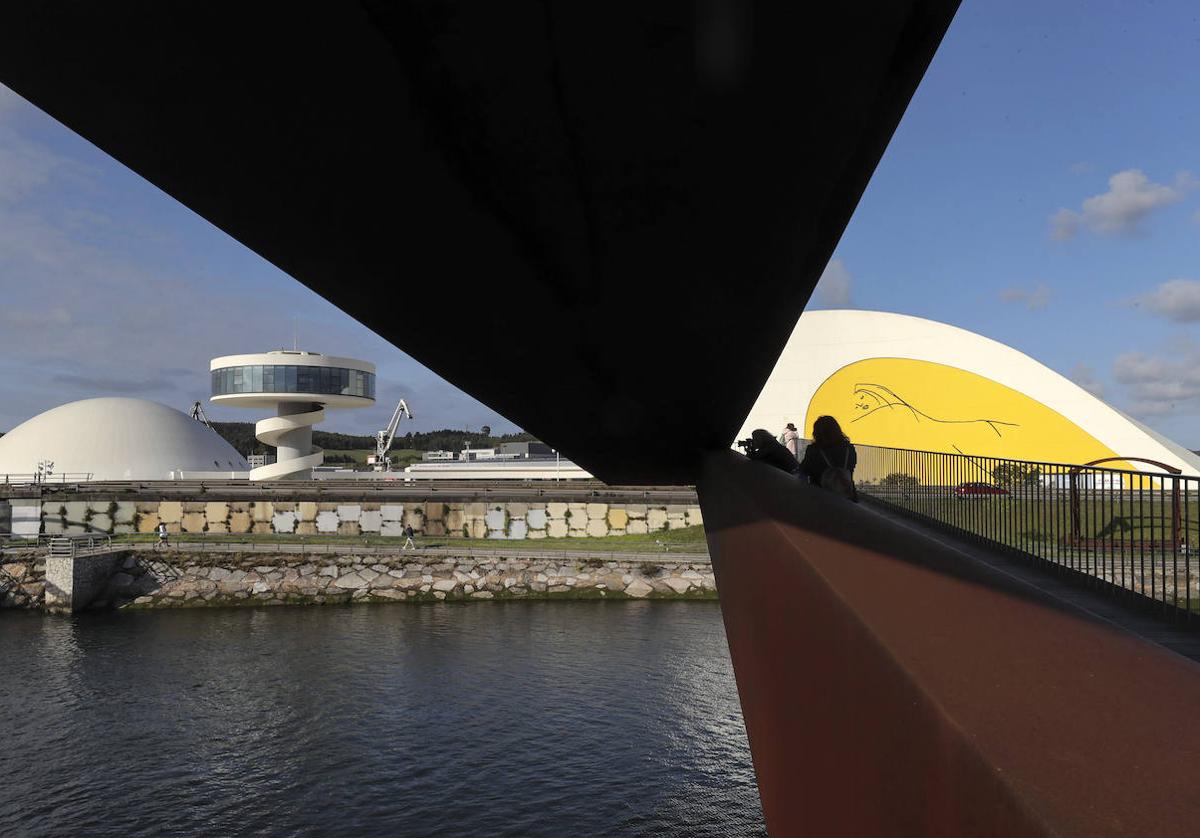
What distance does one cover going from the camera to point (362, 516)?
37.6m

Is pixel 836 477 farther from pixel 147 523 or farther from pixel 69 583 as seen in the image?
pixel 147 523

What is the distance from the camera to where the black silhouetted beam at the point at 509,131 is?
1811 mm

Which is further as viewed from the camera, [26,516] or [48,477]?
[48,477]

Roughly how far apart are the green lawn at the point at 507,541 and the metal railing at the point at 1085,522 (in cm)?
1950

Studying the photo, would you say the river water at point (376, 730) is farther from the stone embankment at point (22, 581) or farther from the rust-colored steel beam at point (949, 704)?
the rust-colored steel beam at point (949, 704)

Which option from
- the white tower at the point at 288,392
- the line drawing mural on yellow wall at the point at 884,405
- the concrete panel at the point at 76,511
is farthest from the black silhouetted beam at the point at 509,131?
the white tower at the point at 288,392

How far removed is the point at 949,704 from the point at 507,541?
35.1 metres

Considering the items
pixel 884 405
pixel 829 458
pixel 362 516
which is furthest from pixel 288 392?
pixel 829 458

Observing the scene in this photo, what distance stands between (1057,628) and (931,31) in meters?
1.44

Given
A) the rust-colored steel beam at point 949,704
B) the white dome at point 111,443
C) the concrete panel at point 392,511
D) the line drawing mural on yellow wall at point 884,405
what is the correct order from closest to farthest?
the rust-colored steel beam at point 949,704, the concrete panel at point 392,511, the line drawing mural on yellow wall at point 884,405, the white dome at point 111,443

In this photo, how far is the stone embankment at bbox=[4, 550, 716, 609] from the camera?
3080 cm

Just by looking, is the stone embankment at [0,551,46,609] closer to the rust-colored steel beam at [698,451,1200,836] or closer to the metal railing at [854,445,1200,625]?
the metal railing at [854,445,1200,625]

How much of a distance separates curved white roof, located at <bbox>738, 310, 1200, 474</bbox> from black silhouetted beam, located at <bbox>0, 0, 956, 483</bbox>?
3994 centimetres

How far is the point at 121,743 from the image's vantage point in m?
17.2
